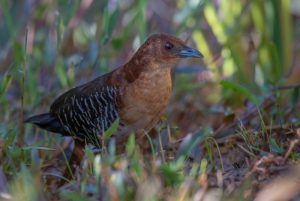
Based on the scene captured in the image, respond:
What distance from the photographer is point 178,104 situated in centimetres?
550

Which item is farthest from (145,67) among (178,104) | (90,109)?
(178,104)

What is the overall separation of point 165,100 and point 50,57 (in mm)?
1443

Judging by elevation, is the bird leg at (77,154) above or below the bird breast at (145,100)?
below

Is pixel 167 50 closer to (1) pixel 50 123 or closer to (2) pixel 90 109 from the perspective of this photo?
(2) pixel 90 109

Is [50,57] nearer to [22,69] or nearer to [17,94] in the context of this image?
[17,94]

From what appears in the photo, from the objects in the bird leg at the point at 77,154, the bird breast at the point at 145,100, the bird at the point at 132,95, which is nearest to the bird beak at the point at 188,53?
the bird at the point at 132,95

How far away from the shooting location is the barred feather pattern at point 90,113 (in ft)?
12.8

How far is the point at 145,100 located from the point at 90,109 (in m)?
0.30

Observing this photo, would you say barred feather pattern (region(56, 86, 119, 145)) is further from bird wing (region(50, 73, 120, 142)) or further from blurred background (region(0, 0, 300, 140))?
blurred background (region(0, 0, 300, 140))

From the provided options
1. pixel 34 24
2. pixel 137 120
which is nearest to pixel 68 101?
pixel 137 120

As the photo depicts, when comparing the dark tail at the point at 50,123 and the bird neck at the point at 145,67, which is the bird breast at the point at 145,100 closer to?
the bird neck at the point at 145,67

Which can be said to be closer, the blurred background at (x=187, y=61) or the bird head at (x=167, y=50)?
the bird head at (x=167, y=50)

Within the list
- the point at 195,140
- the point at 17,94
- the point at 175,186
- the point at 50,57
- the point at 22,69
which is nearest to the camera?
the point at 175,186

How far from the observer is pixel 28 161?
3840mm
